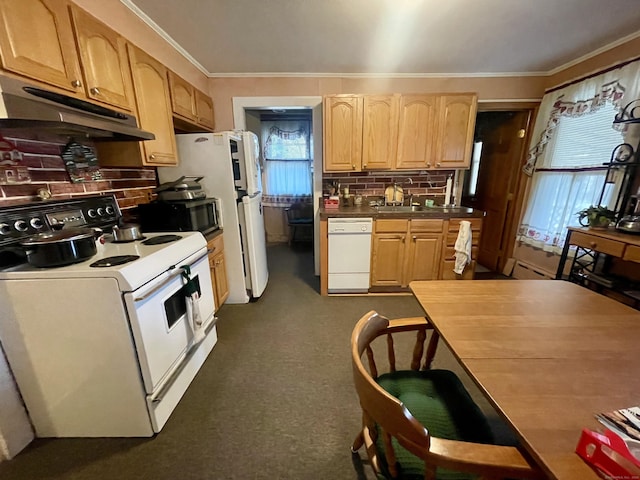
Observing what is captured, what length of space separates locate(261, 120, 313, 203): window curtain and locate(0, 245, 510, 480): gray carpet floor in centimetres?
310

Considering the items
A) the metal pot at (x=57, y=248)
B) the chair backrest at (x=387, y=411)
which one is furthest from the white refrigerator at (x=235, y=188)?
the chair backrest at (x=387, y=411)

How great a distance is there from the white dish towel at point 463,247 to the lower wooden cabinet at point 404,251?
176mm

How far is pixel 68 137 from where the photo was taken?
154 centimetres

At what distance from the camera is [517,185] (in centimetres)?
321

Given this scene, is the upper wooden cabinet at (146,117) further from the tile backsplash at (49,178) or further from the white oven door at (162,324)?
the white oven door at (162,324)

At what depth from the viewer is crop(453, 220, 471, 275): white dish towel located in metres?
2.63

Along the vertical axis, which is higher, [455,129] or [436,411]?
[455,129]

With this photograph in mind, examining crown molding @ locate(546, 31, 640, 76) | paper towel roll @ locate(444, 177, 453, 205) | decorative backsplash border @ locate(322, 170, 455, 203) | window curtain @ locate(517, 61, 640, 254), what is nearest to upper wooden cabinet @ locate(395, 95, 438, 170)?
decorative backsplash border @ locate(322, 170, 455, 203)

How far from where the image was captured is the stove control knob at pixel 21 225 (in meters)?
1.22

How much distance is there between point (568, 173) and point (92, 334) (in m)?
3.99

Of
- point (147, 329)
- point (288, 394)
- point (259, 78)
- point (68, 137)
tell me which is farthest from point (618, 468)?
point (259, 78)

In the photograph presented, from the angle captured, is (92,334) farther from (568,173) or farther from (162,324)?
(568,173)

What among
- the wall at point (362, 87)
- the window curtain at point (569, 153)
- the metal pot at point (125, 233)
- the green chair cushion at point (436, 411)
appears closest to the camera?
the green chair cushion at point (436, 411)

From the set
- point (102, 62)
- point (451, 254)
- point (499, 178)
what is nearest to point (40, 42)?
point (102, 62)
